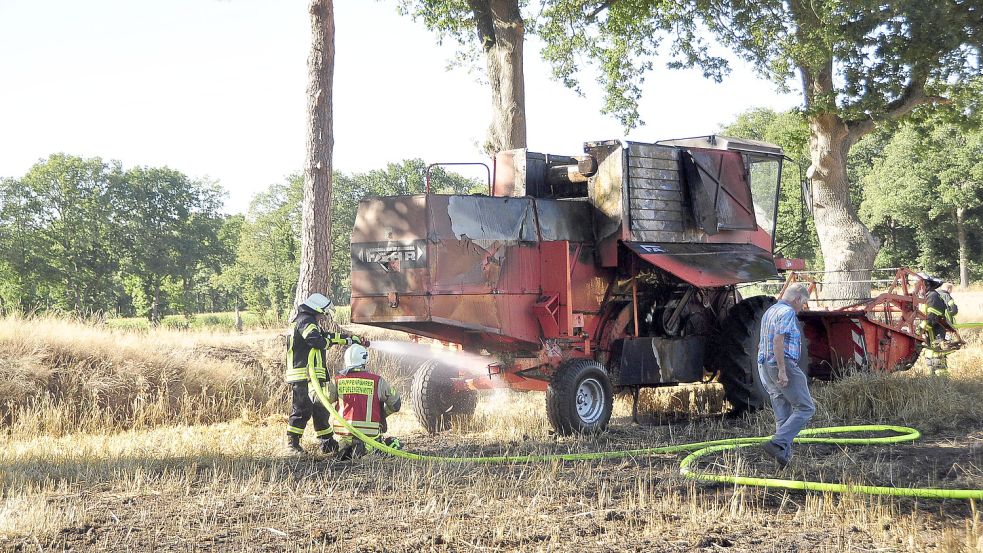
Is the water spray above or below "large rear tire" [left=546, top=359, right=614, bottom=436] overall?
above

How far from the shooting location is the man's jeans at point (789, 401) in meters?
7.36

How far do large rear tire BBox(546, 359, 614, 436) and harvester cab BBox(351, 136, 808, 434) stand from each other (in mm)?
18

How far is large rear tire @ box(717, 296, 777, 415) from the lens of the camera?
1055cm

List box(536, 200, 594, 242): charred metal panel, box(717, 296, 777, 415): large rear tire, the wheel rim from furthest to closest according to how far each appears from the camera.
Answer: box(717, 296, 777, 415): large rear tire < box(536, 200, 594, 242): charred metal panel < the wheel rim

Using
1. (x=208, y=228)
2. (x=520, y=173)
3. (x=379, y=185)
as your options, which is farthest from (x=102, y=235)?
(x=520, y=173)

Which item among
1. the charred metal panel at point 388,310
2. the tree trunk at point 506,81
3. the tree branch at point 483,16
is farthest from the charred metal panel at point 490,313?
the tree branch at point 483,16

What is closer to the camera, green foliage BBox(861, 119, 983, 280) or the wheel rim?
the wheel rim

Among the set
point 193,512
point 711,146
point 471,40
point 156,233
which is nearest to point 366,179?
point 156,233

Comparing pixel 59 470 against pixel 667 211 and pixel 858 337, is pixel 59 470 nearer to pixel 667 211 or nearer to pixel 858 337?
pixel 667 211

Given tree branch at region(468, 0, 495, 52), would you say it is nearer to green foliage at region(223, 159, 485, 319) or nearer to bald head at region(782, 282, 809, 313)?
bald head at region(782, 282, 809, 313)

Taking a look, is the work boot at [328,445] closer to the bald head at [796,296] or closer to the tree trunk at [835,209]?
the bald head at [796,296]

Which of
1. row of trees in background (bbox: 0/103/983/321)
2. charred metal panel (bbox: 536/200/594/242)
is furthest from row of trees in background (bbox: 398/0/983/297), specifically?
row of trees in background (bbox: 0/103/983/321)

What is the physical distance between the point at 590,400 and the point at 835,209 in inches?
497

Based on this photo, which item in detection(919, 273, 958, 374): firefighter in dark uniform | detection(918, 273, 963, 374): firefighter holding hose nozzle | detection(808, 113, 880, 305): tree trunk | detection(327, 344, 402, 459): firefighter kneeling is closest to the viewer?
detection(327, 344, 402, 459): firefighter kneeling
